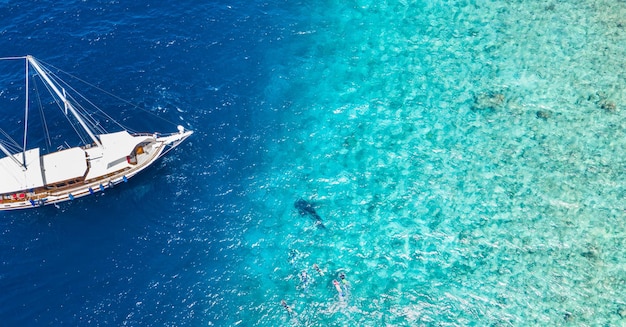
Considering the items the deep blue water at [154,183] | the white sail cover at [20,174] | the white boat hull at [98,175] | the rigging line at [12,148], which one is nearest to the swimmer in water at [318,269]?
the deep blue water at [154,183]

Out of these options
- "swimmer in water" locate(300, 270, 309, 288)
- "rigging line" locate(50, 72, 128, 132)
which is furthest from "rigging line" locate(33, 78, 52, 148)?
"swimmer in water" locate(300, 270, 309, 288)

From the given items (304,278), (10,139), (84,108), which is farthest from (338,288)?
(10,139)

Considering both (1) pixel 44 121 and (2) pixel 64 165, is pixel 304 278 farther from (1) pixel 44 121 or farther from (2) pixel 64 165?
(1) pixel 44 121

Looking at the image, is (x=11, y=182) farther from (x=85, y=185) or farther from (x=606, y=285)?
(x=606, y=285)

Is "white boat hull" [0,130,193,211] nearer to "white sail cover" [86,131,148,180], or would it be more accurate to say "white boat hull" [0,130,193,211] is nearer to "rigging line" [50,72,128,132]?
"white sail cover" [86,131,148,180]

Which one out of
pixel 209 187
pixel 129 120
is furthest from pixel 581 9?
pixel 129 120

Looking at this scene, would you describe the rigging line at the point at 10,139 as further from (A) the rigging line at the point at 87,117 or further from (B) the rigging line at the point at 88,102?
(B) the rigging line at the point at 88,102
